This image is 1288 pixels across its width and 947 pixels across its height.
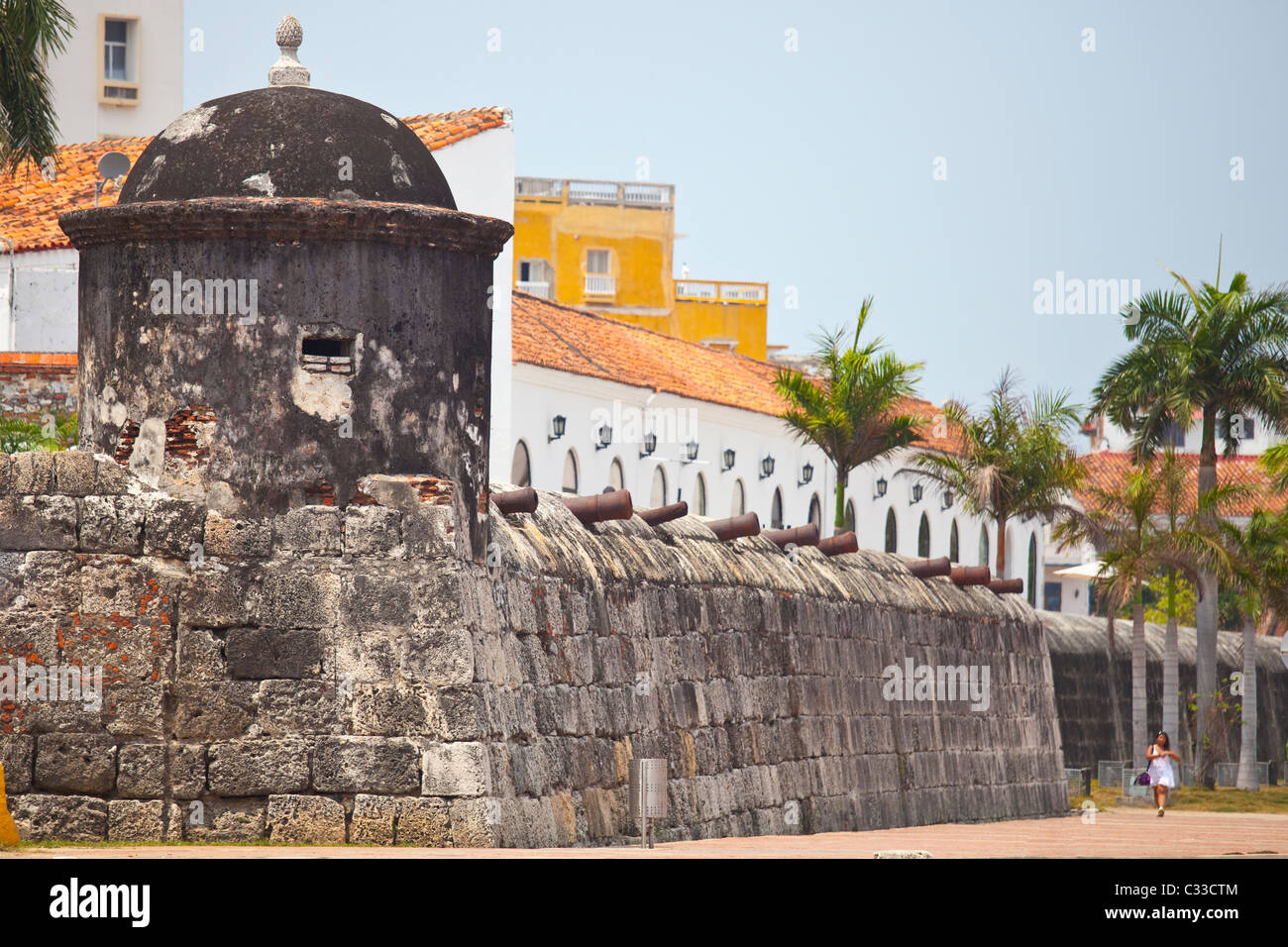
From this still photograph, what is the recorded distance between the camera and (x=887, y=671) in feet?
70.9

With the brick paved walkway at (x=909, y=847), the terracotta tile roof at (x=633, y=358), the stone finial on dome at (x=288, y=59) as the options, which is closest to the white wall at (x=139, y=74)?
the terracotta tile roof at (x=633, y=358)

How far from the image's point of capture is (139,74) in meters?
46.6

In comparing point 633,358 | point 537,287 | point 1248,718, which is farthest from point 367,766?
point 537,287

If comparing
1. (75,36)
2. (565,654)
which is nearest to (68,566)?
(565,654)

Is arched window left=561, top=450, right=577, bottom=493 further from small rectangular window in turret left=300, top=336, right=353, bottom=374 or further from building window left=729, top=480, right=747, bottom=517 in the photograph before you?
small rectangular window in turret left=300, top=336, right=353, bottom=374

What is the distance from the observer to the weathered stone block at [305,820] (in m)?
11.8

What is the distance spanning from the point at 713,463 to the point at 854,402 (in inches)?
309

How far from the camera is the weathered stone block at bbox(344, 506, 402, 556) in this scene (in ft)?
39.9

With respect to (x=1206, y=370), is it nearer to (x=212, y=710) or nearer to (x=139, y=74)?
(x=139, y=74)

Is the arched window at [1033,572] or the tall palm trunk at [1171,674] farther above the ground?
the arched window at [1033,572]

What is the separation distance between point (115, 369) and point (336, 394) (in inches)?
51.6

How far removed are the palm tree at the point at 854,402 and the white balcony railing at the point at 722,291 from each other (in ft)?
79.9

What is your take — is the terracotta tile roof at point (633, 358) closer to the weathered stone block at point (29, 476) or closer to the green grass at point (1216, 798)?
the green grass at point (1216, 798)
